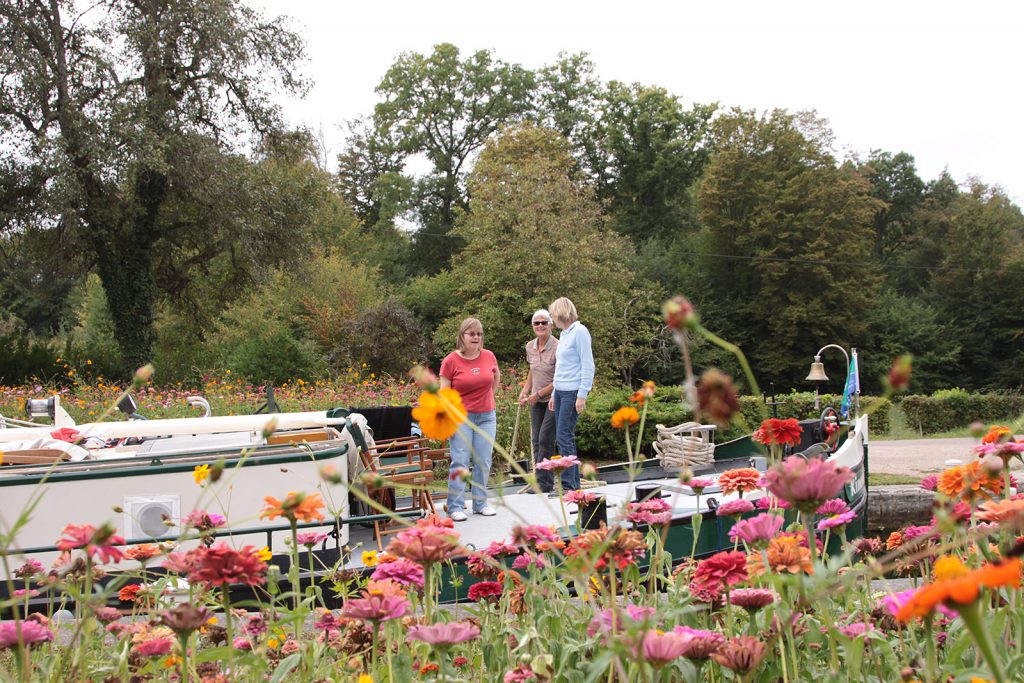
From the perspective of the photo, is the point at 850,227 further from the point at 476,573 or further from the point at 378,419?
the point at 476,573

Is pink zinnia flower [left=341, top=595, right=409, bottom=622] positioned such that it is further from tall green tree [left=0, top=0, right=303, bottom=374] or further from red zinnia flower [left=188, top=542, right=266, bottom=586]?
tall green tree [left=0, top=0, right=303, bottom=374]

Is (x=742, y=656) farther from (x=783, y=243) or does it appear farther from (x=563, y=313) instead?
(x=783, y=243)

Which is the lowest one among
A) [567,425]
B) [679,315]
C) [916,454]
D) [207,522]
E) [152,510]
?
[916,454]

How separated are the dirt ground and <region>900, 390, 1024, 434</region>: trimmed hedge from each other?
2.86m

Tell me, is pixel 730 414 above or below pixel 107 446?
above

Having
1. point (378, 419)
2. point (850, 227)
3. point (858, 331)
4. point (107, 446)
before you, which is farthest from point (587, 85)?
point (107, 446)

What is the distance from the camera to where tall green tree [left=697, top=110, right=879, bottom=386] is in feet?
105

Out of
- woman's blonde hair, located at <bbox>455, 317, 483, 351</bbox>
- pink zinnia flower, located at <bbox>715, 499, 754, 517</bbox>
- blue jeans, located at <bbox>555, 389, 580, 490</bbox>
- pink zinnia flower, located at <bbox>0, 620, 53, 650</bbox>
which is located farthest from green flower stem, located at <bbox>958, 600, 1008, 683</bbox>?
blue jeans, located at <bbox>555, 389, 580, 490</bbox>

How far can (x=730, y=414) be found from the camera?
2.40 feet

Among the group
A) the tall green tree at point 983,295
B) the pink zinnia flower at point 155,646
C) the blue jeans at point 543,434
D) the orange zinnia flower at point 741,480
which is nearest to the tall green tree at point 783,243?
the tall green tree at point 983,295

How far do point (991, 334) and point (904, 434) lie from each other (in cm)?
1588

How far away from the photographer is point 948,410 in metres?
22.4

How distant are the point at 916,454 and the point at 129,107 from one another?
17.8 m

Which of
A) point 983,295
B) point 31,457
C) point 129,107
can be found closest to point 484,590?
point 31,457
